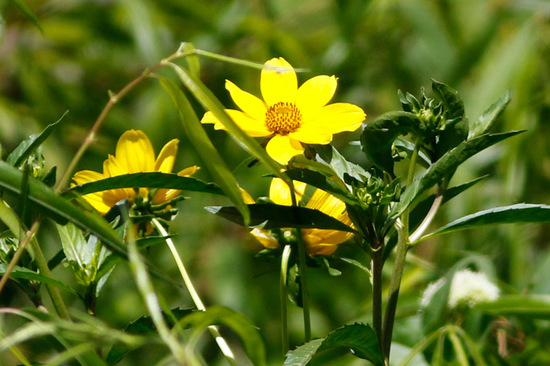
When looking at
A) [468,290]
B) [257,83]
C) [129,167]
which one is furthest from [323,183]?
[257,83]

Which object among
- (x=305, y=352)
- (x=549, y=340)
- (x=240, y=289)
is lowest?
(x=240, y=289)

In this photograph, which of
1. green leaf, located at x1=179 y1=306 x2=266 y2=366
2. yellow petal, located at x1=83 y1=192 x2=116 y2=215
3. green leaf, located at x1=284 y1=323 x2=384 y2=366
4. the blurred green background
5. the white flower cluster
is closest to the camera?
green leaf, located at x1=179 y1=306 x2=266 y2=366

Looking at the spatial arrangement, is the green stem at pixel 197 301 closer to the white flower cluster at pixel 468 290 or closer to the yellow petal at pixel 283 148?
the yellow petal at pixel 283 148

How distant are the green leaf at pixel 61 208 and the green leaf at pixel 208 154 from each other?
0.05 m

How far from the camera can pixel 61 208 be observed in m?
0.33

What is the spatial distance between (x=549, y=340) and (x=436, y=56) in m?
0.86

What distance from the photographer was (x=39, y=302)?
0.41 meters

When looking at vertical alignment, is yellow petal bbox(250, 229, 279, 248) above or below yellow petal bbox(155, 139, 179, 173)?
below

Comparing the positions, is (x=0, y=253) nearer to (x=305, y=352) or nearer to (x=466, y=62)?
(x=305, y=352)

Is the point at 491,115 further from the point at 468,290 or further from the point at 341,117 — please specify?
the point at 468,290

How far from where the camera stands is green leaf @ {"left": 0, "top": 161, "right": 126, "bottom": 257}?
12.7 inches

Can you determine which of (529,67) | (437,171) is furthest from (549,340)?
(529,67)

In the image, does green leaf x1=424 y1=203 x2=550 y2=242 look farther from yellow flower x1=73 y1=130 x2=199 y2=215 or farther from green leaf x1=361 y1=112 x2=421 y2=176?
yellow flower x1=73 y1=130 x2=199 y2=215

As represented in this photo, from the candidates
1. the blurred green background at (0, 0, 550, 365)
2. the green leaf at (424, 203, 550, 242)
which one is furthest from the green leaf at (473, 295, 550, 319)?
the blurred green background at (0, 0, 550, 365)
